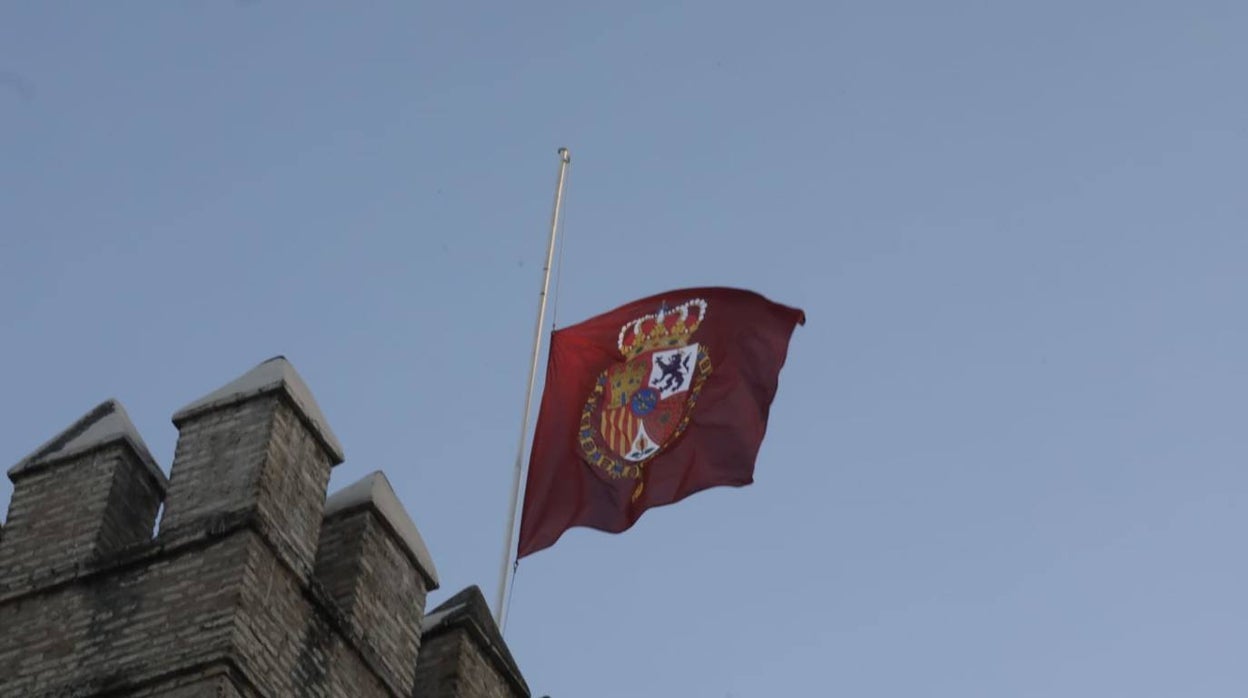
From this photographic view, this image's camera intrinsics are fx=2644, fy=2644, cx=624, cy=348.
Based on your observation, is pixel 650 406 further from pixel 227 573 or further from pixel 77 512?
pixel 227 573

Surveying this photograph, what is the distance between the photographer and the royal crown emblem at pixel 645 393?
21.4 meters

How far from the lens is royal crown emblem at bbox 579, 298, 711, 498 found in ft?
70.2

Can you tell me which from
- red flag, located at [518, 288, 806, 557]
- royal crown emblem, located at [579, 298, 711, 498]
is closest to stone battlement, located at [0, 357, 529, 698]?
red flag, located at [518, 288, 806, 557]

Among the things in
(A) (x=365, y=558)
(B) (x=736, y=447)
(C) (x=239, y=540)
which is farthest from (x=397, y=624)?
(B) (x=736, y=447)

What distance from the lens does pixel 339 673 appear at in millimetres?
15148

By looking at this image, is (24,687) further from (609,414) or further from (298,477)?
(609,414)

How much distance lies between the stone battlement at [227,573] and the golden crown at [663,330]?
19.8 ft

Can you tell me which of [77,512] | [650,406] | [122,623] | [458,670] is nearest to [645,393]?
[650,406]

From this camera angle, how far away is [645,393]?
71.8ft

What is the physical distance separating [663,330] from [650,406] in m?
0.87

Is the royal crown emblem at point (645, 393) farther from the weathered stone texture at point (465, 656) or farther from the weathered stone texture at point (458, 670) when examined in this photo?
the weathered stone texture at point (458, 670)

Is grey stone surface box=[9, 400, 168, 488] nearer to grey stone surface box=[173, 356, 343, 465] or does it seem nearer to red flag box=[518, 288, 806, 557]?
grey stone surface box=[173, 356, 343, 465]

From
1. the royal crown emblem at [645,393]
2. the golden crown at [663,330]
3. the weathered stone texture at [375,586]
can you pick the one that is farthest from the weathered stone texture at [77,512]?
the golden crown at [663,330]

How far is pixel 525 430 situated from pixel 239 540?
5.59 metres
